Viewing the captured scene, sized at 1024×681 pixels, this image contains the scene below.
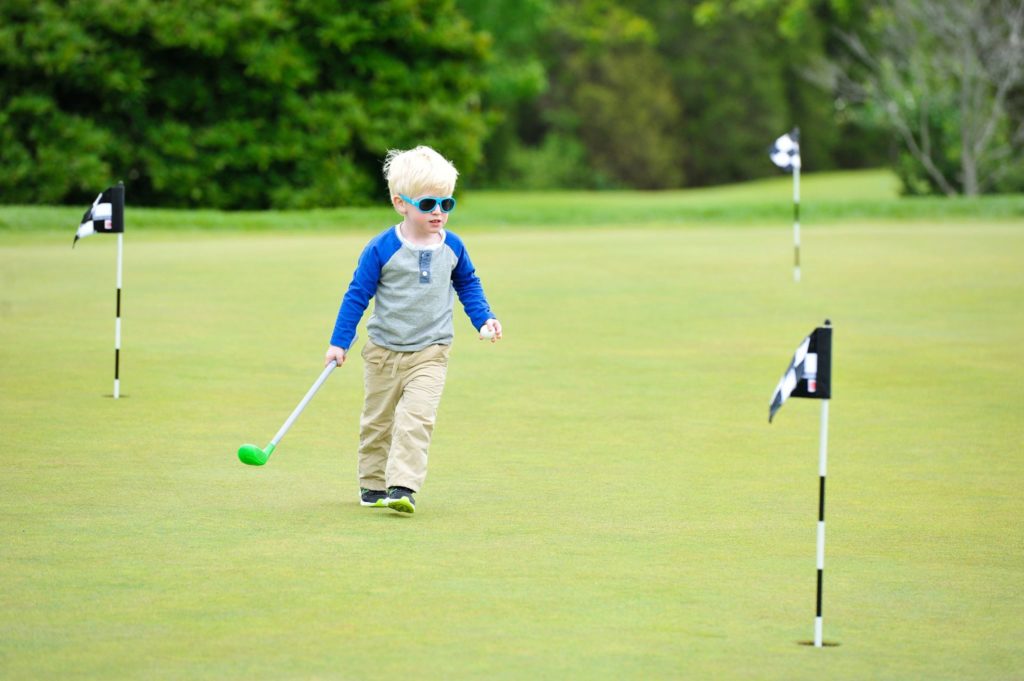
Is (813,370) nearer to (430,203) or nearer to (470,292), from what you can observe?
(430,203)

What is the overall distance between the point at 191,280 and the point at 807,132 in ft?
182

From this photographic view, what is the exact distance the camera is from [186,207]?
114 ft

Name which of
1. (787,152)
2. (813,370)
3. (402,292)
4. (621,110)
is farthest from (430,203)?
(621,110)

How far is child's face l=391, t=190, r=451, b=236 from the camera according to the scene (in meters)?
7.34

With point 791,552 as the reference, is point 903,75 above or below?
above

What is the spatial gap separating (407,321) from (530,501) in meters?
0.99

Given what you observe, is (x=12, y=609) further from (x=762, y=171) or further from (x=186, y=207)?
(x=762, y=171)

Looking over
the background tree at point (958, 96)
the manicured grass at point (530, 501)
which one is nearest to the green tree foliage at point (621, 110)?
the background tree at point (958, 96)

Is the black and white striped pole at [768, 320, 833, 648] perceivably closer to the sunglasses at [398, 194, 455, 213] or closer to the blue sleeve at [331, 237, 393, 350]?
the sunglasses at [398, 194, 455, 213]

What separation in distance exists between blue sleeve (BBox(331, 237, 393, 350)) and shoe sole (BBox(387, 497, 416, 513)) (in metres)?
0.73

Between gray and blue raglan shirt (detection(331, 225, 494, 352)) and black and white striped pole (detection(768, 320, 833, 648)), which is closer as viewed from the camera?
black and white striped pole (detection(768, 320, 833, 648))

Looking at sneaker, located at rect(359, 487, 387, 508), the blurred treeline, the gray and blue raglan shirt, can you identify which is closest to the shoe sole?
sneaker, located at rect(359, 487, 387, 508)

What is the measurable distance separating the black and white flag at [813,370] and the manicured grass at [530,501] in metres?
0.80

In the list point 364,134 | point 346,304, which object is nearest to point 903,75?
point 364,134
